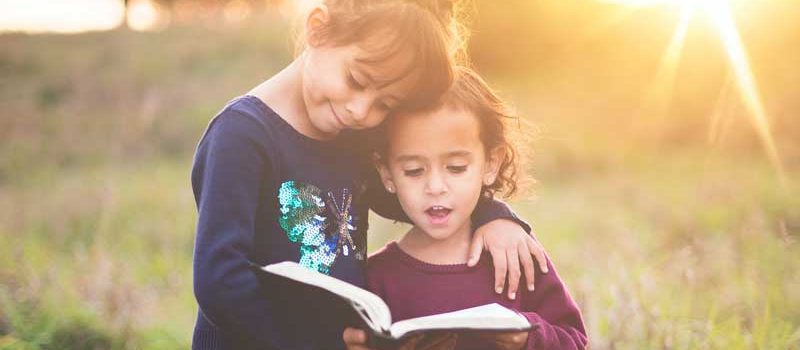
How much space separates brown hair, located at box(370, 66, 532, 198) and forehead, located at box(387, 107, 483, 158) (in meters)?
0.03

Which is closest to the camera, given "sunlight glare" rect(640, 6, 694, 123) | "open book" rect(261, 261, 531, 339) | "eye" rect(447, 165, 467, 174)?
A: "open book" rect(261, 261, 531, 339)

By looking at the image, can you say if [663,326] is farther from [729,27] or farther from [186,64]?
[186,64]

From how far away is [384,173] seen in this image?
263 centimetres

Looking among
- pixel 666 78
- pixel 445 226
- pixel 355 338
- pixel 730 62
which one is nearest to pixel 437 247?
pixel 445 226

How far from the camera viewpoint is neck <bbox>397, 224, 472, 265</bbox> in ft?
8.41

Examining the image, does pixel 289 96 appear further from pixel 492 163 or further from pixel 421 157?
pixel 492 163

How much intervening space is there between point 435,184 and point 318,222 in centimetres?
36

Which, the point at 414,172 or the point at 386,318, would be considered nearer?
the point at 386,318

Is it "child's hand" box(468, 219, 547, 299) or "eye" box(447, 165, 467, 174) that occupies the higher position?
"eye" box(447, 165, 467, 174)

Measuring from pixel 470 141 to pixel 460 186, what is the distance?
0.48ft

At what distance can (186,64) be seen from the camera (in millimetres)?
13781

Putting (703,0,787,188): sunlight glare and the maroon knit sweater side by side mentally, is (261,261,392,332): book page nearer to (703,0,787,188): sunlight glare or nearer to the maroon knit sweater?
the maroon knit sweater

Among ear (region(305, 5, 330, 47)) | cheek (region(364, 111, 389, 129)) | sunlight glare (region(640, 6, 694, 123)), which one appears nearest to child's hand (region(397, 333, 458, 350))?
cheek (region(364, 111, 389, 129))

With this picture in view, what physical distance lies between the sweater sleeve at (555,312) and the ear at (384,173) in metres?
0.52
